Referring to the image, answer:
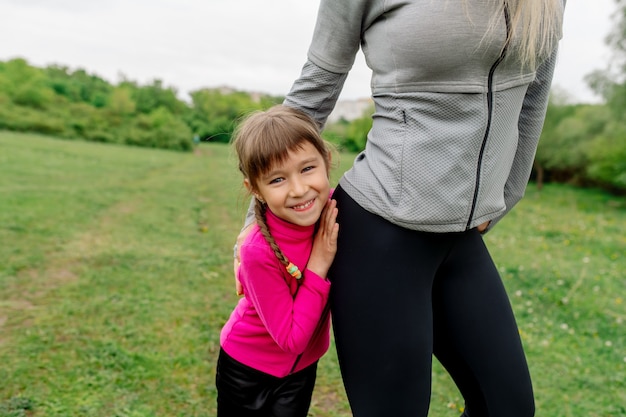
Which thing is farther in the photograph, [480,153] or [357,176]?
[357,176]

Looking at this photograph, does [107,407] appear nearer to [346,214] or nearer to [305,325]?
[305,325]

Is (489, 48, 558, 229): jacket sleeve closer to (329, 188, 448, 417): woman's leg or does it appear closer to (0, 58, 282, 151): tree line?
(329, 188, 448, 417): woman's leg

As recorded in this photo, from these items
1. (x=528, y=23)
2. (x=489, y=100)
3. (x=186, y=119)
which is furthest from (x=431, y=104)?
(x=186, y=119)

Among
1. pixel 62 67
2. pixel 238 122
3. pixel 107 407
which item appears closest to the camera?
pixel 238 122

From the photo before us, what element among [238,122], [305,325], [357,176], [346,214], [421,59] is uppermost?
[421,59]

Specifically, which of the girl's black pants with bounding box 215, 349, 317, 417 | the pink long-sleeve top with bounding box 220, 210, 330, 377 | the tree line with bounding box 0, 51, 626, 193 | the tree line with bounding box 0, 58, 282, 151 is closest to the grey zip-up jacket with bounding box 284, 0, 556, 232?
the pink long-sleeve top with bounding box 220, 210, 330, 377

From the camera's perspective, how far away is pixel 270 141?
4.98ft

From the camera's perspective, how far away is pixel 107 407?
2920 millimetres

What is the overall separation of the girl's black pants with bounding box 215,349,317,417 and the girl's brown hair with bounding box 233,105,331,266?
0.49 m

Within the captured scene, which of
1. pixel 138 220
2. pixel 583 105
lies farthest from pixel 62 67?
pixel 138 220

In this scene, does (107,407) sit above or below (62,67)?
below

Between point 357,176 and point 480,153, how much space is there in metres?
0.33

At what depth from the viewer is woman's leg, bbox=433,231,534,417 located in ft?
5.04

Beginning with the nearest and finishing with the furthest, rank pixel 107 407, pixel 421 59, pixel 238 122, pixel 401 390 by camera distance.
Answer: pixel 421 59, pixel 401 390, pixel 238 122, pixel 107 407
